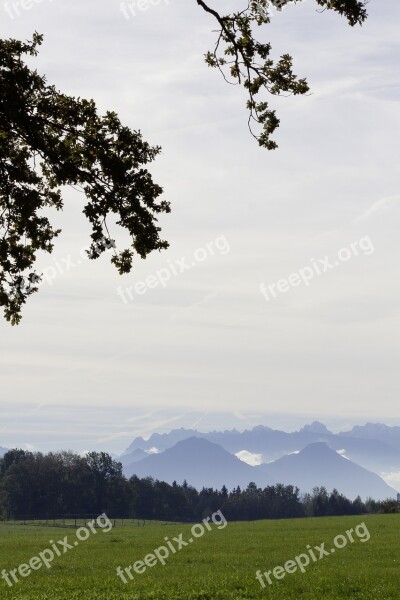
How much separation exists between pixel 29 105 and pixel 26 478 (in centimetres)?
16873

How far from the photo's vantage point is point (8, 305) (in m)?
22.9

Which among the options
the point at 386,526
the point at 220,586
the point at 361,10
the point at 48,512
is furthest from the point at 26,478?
the point at 361,10

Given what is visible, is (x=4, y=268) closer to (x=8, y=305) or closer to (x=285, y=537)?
(x=8, y=305)

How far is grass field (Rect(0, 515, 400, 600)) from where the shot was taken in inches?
1018

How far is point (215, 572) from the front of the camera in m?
32.1
